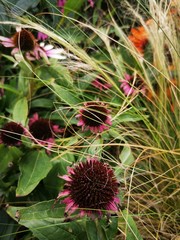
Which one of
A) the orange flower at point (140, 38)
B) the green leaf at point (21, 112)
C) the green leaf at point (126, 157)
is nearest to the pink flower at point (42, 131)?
the green leaf at point (21, 112)

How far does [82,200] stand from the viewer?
643 millimetres

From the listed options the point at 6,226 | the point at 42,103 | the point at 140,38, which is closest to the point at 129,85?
the point at 42,103

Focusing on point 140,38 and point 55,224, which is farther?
point 140,38

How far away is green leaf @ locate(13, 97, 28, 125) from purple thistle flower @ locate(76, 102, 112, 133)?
0.42 feet

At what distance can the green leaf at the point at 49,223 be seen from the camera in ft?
2.17

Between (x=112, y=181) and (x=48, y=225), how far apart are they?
4.7 inches

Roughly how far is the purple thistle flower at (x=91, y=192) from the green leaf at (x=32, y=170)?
0.37ft

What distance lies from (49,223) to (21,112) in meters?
0.29

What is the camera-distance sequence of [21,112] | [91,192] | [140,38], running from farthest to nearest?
[140,38], [21,112], [91,192]

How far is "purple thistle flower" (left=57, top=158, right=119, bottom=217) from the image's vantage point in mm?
641

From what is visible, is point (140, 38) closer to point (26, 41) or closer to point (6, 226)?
point (26, 41)

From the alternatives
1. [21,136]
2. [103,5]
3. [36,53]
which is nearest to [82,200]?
[21,136]

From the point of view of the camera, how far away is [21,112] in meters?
0.89

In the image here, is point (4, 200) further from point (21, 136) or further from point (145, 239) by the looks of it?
point (145, 239)
